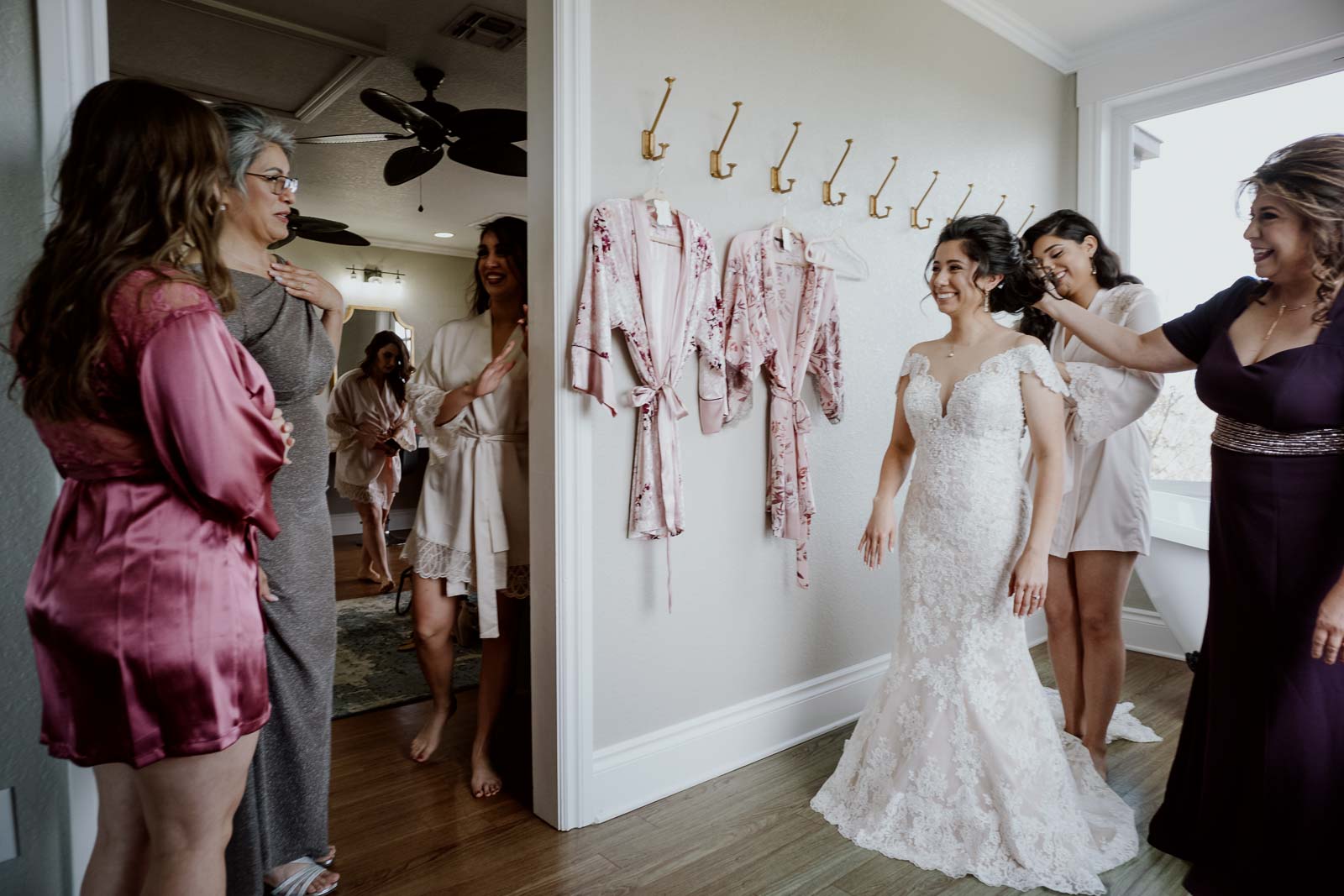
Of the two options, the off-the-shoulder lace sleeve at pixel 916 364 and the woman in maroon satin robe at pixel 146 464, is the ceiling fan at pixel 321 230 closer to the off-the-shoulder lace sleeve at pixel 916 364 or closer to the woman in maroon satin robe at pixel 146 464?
the off-the-shoulder lace sleeve at pixel 916 364

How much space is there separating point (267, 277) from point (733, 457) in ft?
4.75

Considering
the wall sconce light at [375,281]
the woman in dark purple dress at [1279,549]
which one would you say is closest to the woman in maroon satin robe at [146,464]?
the woman in dark purple dress at [1279,549]

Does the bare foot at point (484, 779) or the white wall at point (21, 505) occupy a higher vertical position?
the white wall at point (21, 505)

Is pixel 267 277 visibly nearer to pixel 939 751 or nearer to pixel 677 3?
pixel 677 3

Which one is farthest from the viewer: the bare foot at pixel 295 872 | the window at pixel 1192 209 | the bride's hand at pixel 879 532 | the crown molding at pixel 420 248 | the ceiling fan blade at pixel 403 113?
the crown molding at pixel 420 248

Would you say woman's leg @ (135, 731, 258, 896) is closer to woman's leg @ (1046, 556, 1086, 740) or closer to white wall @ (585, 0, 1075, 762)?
white wall @ (585, 0, 1075, 762)

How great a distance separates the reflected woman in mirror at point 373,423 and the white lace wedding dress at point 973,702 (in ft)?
11.2

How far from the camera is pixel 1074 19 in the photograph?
3627 millimetres

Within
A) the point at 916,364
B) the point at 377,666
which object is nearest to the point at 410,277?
the point at 377,666

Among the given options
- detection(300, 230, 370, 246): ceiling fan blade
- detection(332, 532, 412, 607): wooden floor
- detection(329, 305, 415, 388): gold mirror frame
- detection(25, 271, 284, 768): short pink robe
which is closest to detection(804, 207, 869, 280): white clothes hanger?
detection(25, 271, 284, 768): short pink robe

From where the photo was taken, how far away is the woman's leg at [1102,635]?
96.3 inches

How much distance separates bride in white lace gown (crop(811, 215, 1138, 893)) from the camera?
201 cm

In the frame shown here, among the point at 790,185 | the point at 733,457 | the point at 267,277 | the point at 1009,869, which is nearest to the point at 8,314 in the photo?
the point at 267,277

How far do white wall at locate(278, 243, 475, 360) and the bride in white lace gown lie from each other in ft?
20.0
